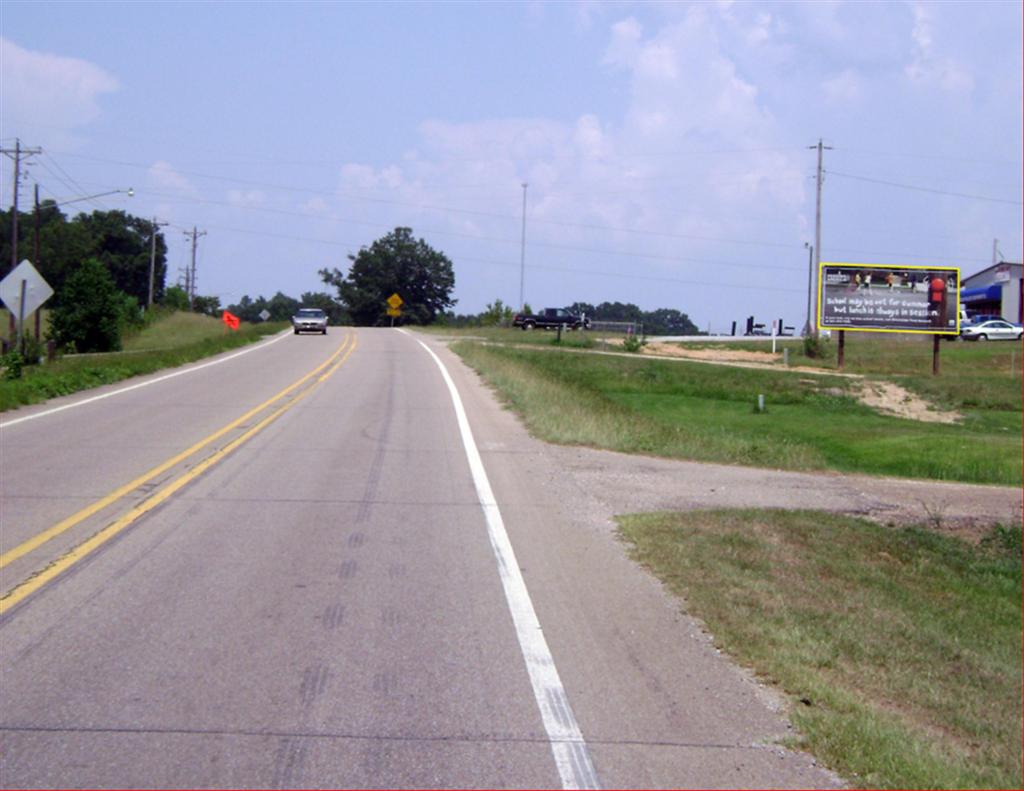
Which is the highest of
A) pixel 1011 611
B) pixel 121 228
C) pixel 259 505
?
pixel 121 228

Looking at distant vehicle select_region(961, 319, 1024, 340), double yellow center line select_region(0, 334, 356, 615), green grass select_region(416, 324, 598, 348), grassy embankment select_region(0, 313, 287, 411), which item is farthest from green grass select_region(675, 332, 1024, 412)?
double yellow center line select_region(0, 334, 356, 615)

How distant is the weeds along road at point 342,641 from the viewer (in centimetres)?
557

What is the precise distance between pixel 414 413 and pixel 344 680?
15742 millimetres

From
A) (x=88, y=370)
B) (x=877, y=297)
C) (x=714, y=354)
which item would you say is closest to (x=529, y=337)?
(x=714, y=354)

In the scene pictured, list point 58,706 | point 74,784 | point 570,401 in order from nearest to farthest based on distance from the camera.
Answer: point 74,784 → point 58,706 → point 570,401

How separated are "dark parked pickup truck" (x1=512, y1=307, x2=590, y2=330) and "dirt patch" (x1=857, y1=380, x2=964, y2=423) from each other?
28.0 m

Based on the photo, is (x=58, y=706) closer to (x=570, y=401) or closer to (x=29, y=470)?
(x=29, y=470)

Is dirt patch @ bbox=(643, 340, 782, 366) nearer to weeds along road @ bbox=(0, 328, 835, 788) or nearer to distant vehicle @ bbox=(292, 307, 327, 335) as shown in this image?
distant vehicle @ bbox=(292, 307, 327, 335)

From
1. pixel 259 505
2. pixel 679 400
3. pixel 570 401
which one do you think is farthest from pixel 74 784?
pixel 679 400

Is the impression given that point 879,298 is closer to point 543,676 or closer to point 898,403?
point 898,403

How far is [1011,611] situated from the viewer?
39.5 feet

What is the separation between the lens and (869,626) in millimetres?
9000

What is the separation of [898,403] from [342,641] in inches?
1604

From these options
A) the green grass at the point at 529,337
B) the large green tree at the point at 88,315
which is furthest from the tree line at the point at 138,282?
the green grass at the point at 529,337
